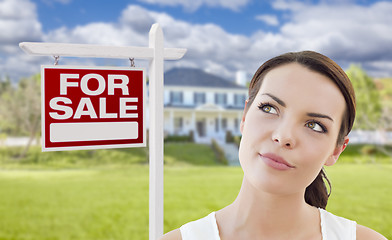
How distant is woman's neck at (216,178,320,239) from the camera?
4.95 ft

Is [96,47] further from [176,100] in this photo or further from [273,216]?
[176,100]

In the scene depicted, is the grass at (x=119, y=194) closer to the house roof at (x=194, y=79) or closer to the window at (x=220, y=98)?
the window at (x=220, y=98)

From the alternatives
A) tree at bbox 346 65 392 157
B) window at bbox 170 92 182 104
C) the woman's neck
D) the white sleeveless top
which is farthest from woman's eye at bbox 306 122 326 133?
window at bbox 170 92 182 104

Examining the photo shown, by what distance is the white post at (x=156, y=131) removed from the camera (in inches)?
93.7

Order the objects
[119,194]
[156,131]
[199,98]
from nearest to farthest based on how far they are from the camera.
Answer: [156,131] → [119,194] → [199,98]

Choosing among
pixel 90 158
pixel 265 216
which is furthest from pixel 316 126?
pixel 90 158

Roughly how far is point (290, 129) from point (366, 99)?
18659 mm

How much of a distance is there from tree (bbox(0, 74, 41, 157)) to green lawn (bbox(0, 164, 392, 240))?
3872mm

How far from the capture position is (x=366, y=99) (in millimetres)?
18297

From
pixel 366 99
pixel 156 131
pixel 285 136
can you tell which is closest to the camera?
pixel 285 136

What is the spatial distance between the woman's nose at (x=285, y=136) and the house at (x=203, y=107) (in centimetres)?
1860

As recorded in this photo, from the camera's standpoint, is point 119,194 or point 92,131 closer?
point 92,131

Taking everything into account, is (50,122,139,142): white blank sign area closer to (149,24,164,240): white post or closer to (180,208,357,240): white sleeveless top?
(149,24,164,240): white post

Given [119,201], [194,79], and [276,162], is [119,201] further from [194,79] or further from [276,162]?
[194,79]
